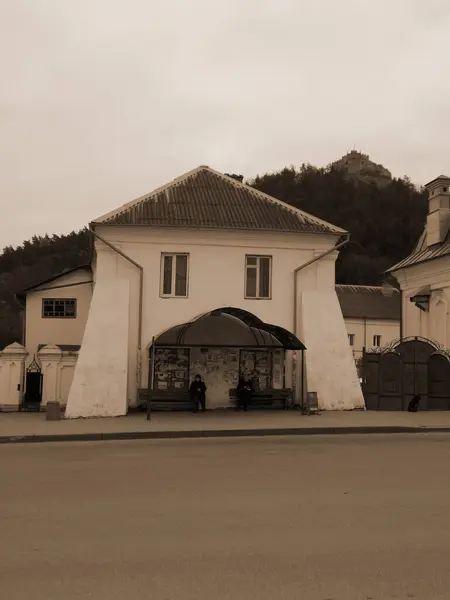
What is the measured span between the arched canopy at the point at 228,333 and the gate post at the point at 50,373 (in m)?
3.87

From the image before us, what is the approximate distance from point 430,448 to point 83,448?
7161 mm

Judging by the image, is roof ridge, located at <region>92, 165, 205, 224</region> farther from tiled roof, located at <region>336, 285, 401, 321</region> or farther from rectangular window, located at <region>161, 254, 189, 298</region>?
tiled roof, located at <region>336, 285, 401, 321</region>

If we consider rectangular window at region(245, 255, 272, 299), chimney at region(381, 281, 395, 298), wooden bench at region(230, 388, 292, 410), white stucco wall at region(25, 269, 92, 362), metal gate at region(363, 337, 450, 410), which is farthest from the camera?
chimney at region(381, 281, 395, 298)

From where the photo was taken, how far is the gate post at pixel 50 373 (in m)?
23.0

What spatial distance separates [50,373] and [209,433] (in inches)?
294

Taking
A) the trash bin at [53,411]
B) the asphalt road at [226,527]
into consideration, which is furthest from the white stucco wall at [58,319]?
the asphalt road at [226,527]

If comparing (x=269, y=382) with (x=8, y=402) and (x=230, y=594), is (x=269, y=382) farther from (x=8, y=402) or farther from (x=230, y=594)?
(x=230, y=594)

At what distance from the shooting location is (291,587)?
543 centimetres

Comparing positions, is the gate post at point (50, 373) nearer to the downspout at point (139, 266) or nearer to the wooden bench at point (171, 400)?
the downspout at point (139, 266)

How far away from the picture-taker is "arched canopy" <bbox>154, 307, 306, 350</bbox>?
21172 mm

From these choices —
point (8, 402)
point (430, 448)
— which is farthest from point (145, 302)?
point (430, 448)

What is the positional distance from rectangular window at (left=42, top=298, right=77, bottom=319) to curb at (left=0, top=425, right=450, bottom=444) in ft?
43.1

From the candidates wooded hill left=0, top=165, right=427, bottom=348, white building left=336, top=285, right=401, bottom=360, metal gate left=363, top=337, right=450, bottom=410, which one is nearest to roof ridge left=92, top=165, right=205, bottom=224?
metal gate left=363, top=337, right=450, bottom=410

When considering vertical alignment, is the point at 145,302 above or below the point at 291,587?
above
